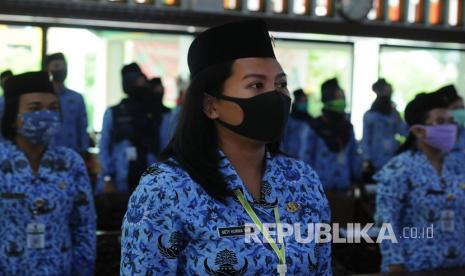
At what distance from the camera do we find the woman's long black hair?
139cm

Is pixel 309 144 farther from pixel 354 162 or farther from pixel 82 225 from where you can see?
pixel 82 225

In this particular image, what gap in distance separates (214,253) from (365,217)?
13.1 ft

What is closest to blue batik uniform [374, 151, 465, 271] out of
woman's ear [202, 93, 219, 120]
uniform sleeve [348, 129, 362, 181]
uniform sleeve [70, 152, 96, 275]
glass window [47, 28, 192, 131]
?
uniform sleeve [70, 152, 96, 275]

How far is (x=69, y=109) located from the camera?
5.19 meters

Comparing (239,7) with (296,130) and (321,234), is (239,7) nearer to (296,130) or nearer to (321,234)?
(296,130)

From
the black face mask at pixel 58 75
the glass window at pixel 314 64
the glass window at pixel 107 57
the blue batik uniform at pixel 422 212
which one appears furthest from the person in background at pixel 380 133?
the blue batik uniform at pixel 422 212

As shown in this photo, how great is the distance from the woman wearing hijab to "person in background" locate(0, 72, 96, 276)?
1031 millimetres

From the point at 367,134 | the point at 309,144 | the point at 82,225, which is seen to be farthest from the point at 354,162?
the point at 82,225

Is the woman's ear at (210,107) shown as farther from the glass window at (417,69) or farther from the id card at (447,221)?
the glass window at (417,69)

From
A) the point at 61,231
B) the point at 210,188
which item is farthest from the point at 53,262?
the point at 210,188

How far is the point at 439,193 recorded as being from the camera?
106 inches

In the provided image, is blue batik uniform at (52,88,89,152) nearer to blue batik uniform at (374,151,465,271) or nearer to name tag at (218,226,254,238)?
blue batik uniform at (374,151,465,271)

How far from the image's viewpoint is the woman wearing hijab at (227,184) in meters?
1.31

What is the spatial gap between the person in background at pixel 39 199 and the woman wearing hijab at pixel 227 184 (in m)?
1.03
